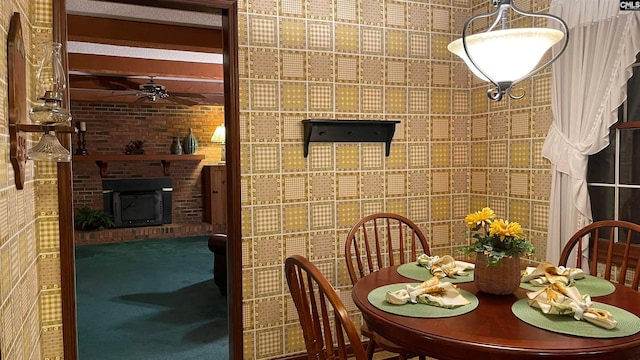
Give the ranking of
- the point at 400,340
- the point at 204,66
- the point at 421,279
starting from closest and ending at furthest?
the point at 400,340
the point at 421,279
the point at 204,66

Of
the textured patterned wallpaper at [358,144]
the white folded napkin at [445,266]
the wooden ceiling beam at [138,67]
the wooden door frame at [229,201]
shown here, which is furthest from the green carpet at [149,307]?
the wooden ceiling beam at [138,67]

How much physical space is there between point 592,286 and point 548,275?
163 mm

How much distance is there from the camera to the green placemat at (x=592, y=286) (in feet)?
5.82

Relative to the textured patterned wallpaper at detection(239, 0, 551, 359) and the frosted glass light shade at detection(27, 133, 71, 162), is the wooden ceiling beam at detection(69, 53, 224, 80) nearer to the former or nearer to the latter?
the textured patterned wallpaper at detection(239, 0, 551, 359)

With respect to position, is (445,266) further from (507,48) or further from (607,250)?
(607,250)

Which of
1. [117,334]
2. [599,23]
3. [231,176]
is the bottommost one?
[117,334]

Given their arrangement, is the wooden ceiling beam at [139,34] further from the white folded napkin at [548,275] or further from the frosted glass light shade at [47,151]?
the white folded napkin at [548,275]

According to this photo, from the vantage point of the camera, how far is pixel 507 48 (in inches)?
66.0

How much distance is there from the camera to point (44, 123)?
1.64 m

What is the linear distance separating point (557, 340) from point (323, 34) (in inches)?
81.6

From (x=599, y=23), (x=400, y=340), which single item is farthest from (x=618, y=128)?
(x=400, y=340)

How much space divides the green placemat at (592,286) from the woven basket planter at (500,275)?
148mm

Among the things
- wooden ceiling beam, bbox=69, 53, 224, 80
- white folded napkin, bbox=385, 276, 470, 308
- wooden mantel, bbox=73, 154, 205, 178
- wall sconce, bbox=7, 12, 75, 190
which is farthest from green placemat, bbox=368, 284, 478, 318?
wooden mantel, bbox=73, 154, 205, 178

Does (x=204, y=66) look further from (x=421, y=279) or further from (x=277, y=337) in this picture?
(x=421, y=279)
